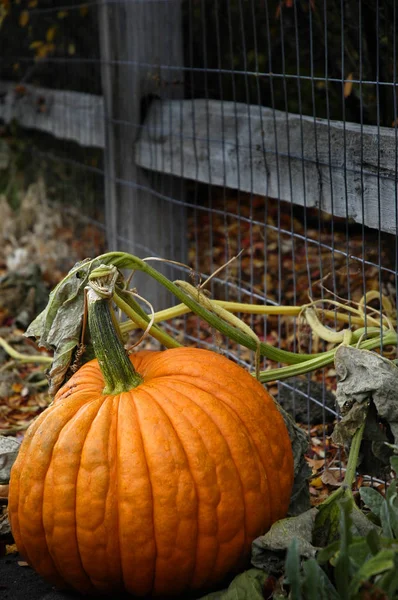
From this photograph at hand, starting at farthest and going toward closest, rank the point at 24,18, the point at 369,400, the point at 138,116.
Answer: the point at 24,18, the point at 138,116, the point at 369,400

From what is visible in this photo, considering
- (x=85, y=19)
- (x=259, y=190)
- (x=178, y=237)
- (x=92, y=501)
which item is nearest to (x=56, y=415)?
(x=92, y=501)

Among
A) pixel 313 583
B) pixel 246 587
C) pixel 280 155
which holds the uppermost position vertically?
pixel 280 155

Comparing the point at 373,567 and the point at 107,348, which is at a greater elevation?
the point at 107,348

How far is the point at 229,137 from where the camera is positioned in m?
4.14

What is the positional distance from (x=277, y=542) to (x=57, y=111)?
4637 millimetres

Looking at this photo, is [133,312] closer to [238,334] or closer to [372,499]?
[238,334]

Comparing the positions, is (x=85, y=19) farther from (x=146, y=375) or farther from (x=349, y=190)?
(x=146, y=375)

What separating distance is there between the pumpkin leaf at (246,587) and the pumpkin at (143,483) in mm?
62

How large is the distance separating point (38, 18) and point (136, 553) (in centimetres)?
548

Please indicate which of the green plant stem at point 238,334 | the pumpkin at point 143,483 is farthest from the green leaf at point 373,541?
the green plant stem at point 238,334

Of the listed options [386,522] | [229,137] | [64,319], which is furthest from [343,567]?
[229,137]

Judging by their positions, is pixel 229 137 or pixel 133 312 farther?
pixel 229 137

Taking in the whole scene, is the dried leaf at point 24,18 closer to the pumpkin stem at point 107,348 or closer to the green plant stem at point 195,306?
the green plant stem at point 195,306

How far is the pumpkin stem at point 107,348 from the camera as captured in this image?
2561 mm
